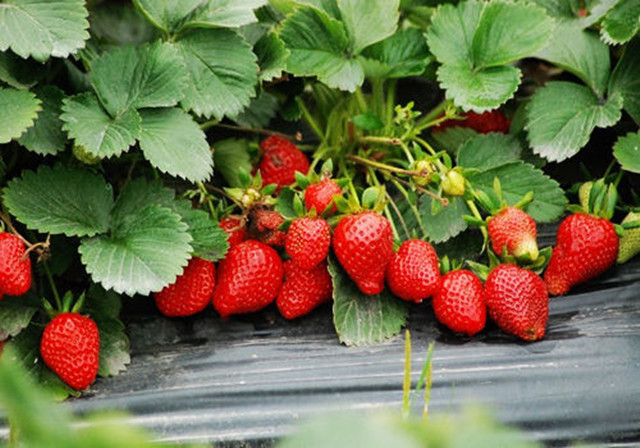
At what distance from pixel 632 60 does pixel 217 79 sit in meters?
0.67

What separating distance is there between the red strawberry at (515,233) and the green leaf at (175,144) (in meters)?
0.42

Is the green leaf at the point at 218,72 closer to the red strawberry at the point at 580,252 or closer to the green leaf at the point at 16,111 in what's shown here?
the green leaf at the point at 16,111

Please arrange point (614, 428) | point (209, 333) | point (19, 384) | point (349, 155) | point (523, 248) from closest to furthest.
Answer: point (19, 384) < point (614, 428) < point (523, 248) < point (209, 333) < point (349, 155)

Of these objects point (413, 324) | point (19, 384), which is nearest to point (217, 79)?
A: point (413, 324)

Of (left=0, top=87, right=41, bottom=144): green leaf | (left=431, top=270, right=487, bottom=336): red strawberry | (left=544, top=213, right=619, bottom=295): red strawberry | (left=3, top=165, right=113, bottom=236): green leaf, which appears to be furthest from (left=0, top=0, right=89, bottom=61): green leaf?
(left=544, top=213, right=619, bottom=295): red strawberry

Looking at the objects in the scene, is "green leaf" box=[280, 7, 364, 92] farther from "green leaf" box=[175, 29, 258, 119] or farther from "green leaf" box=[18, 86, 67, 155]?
"green leaf" box=[18, 86, 67, 155]

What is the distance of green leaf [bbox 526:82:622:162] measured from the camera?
1.31 m

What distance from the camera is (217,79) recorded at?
1.28 m

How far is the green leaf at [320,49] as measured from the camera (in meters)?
1.30

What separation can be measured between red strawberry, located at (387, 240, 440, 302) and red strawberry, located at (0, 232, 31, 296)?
1.68 ft

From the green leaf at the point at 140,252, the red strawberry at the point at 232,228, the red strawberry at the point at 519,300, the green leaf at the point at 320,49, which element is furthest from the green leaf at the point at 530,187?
the green leaf at the point at 140,252

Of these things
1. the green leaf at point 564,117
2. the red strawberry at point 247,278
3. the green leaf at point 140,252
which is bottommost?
the red strawberry at point 247,278

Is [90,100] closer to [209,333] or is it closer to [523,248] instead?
[209,333]

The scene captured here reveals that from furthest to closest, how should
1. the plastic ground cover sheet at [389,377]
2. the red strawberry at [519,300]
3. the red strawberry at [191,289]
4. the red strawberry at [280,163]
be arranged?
the red strawberry at [280,163], the red strawberry at [191,289], the red strawberry at [519,300], the plastic ground cover sheet at [389,377]
